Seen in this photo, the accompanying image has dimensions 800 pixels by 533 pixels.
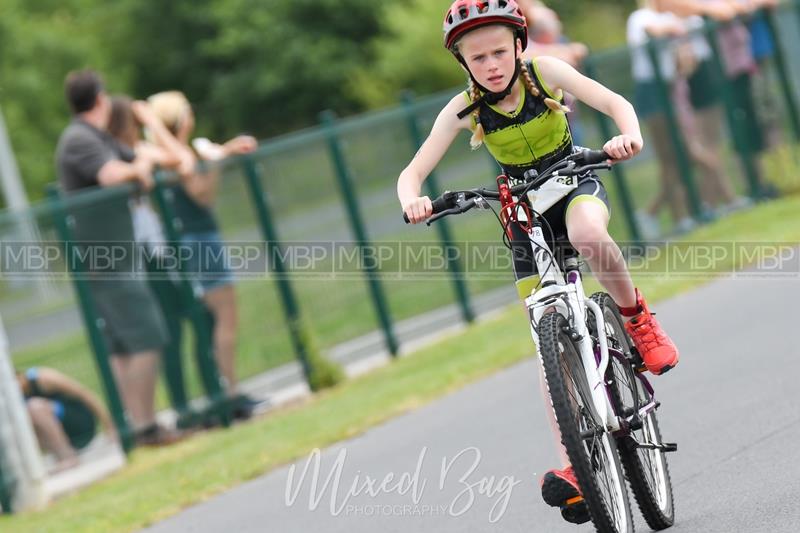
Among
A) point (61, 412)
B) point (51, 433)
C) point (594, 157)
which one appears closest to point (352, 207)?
point (61, 412)

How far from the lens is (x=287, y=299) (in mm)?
12789

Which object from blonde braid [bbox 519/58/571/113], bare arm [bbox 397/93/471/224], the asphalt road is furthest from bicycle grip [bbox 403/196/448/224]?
the asphalt road

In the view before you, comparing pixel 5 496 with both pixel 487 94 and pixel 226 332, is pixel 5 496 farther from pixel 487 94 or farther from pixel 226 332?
pixel 487 94

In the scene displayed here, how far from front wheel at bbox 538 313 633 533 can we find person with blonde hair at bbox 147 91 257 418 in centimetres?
678

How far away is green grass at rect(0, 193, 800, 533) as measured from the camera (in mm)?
9389

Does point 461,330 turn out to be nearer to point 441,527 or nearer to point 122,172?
point 122,172

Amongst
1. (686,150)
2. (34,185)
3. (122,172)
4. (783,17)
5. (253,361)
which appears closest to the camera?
(122,172)

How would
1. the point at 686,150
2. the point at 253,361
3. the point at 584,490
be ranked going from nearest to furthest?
the point at 584,490 < the point at 253,361 < the point at 686,150

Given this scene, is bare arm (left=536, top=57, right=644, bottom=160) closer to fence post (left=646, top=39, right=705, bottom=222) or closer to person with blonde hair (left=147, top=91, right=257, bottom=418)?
person with blonde hair (left=147, top=91, right=257, bottom=418)

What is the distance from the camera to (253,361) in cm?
1269

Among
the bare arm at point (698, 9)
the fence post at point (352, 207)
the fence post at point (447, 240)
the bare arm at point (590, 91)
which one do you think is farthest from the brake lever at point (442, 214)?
the bare arm at point (698, 9)

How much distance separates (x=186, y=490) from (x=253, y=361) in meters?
3.30

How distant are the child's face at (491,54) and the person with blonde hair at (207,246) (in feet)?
20.8

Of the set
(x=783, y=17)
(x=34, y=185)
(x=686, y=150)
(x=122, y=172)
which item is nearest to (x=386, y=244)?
(x=122, y=172)
